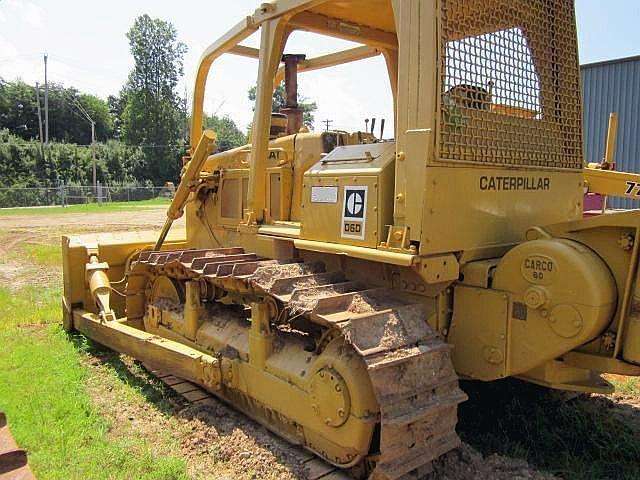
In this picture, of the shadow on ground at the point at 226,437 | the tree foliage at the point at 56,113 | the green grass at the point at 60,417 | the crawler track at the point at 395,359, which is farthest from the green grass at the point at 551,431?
the tree foliage at the point at 56,113

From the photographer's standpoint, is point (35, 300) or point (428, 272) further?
point (35, 300)

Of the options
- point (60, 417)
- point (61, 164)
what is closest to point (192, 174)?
point (60, 417)

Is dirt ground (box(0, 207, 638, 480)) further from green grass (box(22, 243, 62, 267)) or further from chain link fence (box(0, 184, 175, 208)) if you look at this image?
chain link fence (box(0, 184, 175, 208))

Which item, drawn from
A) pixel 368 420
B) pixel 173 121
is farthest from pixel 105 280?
pixel 173 121

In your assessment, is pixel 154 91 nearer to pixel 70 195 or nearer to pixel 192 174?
pixel 70 195

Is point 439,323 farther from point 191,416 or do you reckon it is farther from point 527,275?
point 191,416

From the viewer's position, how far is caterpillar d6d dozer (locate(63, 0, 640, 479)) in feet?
9.49

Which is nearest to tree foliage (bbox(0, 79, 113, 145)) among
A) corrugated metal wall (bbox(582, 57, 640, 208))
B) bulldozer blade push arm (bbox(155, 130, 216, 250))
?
corrugated metal wall (bbox(582, 57, 640, 208))

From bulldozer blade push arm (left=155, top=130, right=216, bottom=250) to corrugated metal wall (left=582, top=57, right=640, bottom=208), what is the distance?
467 inches

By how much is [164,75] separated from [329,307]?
56.9 metres

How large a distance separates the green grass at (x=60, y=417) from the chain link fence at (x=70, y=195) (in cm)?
2723

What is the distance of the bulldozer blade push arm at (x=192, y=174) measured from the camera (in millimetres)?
4889

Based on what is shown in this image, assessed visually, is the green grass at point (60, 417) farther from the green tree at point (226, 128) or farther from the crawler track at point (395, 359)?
the green tree at point (226, 128)

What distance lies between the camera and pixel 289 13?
403 centimetres
